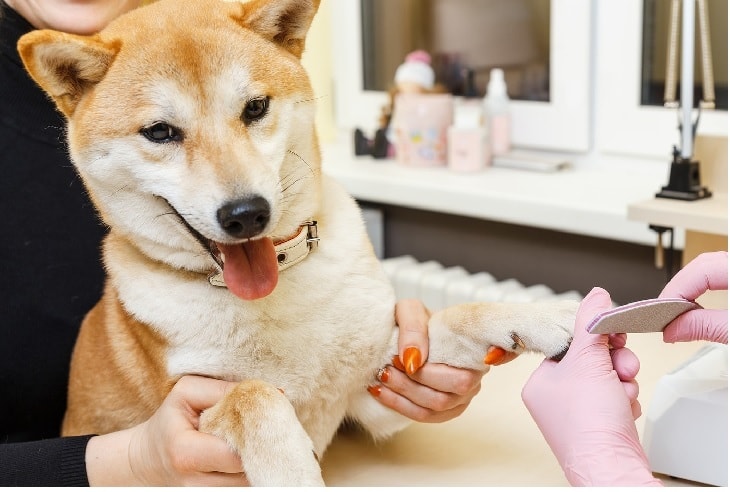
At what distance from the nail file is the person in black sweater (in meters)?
0.26

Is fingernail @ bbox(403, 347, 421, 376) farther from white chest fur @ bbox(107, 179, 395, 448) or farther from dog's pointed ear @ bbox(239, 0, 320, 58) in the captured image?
dog's pointed ear @ bbox(239, 0, 320, 58)

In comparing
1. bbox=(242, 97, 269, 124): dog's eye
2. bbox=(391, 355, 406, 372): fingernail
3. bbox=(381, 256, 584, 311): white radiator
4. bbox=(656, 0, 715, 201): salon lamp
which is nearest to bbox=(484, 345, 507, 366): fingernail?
bbox=(391, 355, 406, 372): fingernail

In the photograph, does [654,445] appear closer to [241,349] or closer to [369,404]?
[369,404]

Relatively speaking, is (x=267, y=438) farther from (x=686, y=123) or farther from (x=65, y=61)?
(x=686, y=123)

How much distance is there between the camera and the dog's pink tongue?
2.91 feet

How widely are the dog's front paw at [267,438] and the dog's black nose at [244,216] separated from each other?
0.53 ft

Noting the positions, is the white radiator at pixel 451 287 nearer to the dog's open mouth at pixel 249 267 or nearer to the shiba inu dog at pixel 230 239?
the shiba inu dog at pixel 230 239

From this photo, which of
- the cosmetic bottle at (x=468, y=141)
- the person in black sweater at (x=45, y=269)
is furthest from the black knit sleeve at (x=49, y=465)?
the cosmetic bottle at (x=468, y=141)

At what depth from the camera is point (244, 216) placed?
0.85 m

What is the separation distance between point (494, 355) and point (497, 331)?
0.09ft

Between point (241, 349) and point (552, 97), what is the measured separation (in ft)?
4.07

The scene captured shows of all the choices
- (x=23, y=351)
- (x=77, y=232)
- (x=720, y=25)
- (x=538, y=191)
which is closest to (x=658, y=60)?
(x=720, y=25)

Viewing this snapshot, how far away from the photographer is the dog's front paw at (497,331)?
90 centimetres

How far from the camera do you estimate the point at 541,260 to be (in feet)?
6.23
